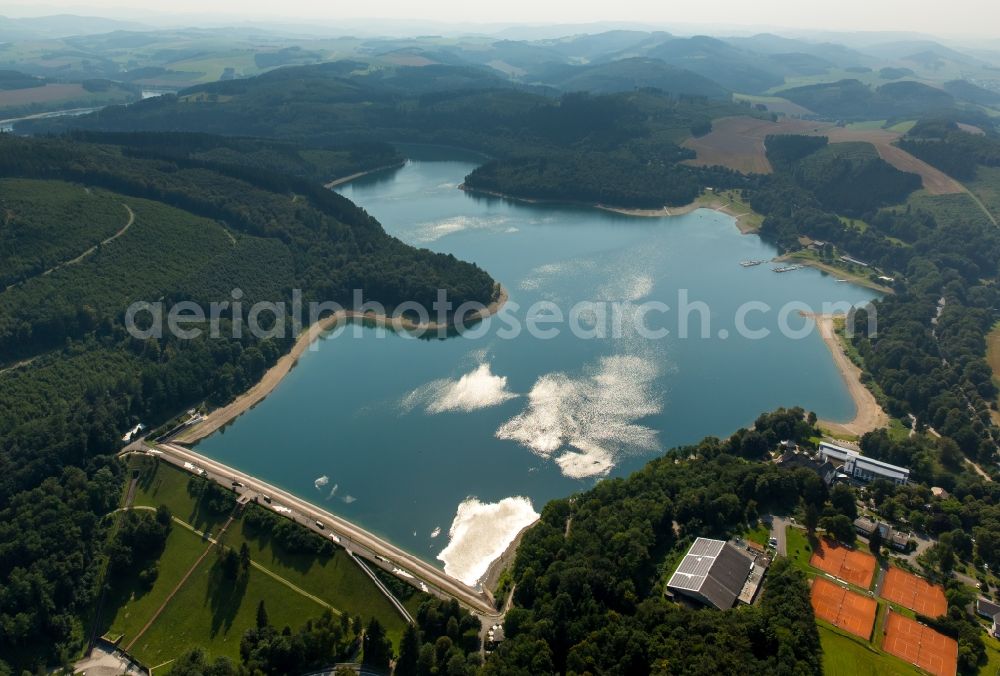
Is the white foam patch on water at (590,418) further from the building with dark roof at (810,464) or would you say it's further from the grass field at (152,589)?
the grass field at (152,589)

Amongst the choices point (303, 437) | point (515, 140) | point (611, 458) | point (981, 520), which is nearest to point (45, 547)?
point (303, 437)

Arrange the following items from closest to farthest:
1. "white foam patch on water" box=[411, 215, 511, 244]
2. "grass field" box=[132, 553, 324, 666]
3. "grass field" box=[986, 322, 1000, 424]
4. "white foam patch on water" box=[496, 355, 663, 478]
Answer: "grass field" box=[132, 553, 324, 666]
"white foam patch on water" box=[496, 355, 663, 478]
"grass field" box=[986, 322, 1000, 424]
"white foam patch on water" box=[411, 215, 511, 244]

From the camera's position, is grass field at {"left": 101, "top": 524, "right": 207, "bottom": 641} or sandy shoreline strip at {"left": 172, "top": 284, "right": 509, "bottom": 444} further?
sandy shoreline strip at {"left": 172, "top": 284, "right": 509, "bottom": 444}

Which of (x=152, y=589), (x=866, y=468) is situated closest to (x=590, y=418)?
(x=866, y=468)

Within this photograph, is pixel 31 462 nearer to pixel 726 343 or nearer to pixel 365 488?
pixel 365 488

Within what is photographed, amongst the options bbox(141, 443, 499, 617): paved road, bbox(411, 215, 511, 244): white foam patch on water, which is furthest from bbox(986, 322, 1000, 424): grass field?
bbox(411, 215, 511, 244): white foam patch on water

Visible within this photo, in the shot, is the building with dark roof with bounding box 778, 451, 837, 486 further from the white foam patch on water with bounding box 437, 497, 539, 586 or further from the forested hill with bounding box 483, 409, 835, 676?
the white foam patch on water with bounding box 437, 497, 539, 586
